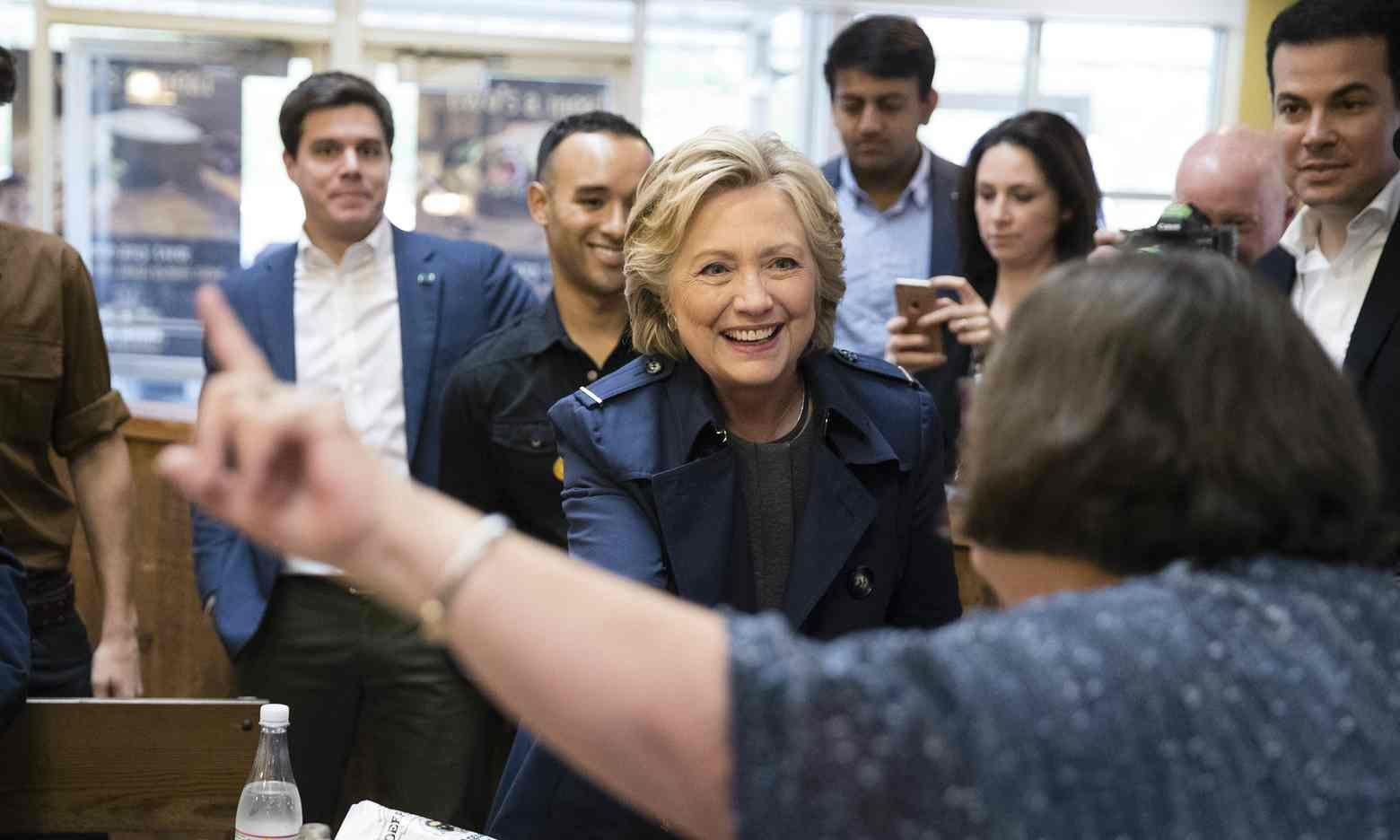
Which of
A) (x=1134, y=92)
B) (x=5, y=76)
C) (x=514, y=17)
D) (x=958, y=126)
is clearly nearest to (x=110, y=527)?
(x=5, y=76)

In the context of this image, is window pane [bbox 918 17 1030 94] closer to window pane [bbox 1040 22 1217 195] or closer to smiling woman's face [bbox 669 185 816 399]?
window pane [bbox 1040 22 1217 195]

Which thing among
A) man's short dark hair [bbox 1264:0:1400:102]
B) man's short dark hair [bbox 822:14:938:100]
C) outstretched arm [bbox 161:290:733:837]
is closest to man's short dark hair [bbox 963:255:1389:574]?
outstretched arm [bbox 161:290:733:837]

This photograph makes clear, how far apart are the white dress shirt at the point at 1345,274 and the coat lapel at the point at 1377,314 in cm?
4

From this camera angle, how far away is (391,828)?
1605mm

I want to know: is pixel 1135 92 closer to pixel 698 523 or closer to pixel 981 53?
pixel 981 53

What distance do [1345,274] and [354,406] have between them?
75.4 inches

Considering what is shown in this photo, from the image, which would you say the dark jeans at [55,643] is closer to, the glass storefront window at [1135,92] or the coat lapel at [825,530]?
the coat lapel at [825,530]

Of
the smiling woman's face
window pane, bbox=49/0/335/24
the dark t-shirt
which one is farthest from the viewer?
window pane, bbox=49/0/335/24

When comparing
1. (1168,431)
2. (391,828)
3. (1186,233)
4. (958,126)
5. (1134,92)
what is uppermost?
(1134,92)

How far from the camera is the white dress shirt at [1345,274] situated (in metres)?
2.35

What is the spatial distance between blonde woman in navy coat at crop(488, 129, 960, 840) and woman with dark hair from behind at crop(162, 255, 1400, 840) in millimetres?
939

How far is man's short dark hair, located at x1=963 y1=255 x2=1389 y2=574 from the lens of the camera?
0.95 metres

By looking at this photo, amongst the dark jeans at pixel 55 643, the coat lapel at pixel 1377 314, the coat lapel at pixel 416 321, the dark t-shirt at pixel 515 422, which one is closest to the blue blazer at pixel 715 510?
the coat lapel at pixel 1377 314

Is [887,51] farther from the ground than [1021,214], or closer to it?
farther from the ground
